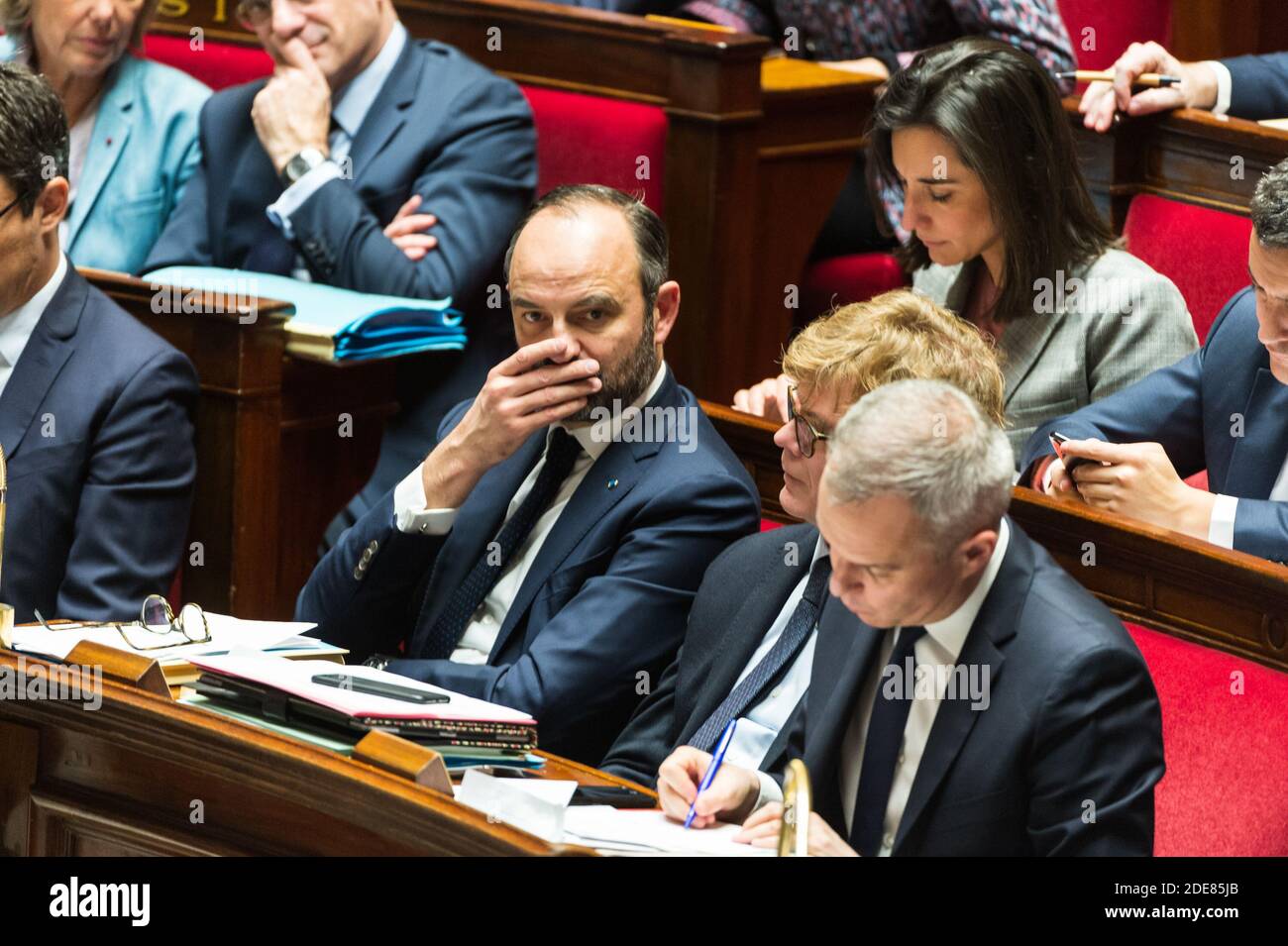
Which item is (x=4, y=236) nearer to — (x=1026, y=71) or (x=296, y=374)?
(x=296, y=374)

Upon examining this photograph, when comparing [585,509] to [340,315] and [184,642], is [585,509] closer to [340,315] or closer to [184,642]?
[184,642]

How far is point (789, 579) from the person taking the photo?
1.84 m

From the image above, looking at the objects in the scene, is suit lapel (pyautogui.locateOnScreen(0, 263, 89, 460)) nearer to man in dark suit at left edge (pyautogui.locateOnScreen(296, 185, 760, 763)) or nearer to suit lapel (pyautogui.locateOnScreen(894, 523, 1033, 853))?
man in dark suit at left edge (pyautogui.locateOnScreen(296, 185, 760, 763))

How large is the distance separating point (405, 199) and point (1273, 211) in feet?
4.98

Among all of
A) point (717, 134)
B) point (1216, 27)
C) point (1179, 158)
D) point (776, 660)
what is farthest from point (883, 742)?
point (1216, 27)

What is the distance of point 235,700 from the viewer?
1647 millimetres

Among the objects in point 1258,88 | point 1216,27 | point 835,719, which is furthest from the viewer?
point 1216,27

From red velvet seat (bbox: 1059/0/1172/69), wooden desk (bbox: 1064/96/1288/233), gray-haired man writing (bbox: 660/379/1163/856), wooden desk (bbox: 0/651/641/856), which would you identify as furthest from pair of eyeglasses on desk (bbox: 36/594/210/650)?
red velvet seat (bbox: 1059/0/1172/69)

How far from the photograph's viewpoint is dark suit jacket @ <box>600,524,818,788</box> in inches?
71.7

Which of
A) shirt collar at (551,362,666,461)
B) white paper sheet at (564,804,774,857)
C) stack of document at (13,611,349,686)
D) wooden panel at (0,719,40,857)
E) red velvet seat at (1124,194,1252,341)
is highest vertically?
red velvet seat at (1124,194,1252,341)

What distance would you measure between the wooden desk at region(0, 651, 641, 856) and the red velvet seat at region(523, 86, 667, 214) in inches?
A: 60.7

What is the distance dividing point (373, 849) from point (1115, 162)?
1.73m
